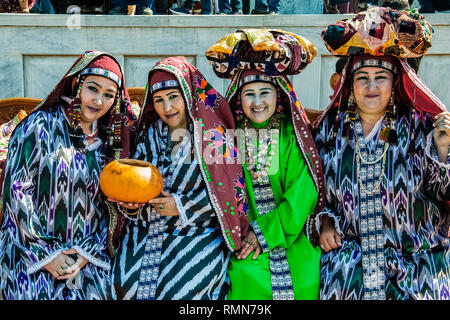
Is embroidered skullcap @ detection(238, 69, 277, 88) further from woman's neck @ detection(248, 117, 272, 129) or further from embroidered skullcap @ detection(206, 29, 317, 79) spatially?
woman's neck @ detection(248, 117, 272, 129)

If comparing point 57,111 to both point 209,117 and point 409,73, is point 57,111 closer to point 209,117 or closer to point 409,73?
point 209,117

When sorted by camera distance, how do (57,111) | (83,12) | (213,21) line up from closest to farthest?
(57,111) → (213,21) → (83,12)

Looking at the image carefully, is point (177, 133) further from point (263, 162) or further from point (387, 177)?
point (387, 177)

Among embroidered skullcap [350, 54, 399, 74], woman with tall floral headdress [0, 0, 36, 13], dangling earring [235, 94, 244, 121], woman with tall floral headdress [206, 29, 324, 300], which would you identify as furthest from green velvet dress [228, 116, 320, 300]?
woman with tall floral headdress [0, 0, 36, 13]

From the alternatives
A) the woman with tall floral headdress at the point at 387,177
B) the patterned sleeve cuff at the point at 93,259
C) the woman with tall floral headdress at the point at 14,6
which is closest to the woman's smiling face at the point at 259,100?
the woman with tall floral headdress at the point at 387,177

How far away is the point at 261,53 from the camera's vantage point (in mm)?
3916

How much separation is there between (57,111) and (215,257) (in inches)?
60.0

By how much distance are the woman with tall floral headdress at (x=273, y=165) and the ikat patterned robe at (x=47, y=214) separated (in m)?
1.02

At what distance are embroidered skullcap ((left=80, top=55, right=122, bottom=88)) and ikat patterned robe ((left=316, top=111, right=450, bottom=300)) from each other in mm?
1790

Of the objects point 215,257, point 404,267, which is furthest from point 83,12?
point 404,267

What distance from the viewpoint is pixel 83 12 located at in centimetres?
671

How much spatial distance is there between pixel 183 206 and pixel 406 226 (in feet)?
5.01

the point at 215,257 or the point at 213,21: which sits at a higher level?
the point at 213,21

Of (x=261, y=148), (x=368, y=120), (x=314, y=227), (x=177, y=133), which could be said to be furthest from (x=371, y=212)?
(x=177, y=133)
